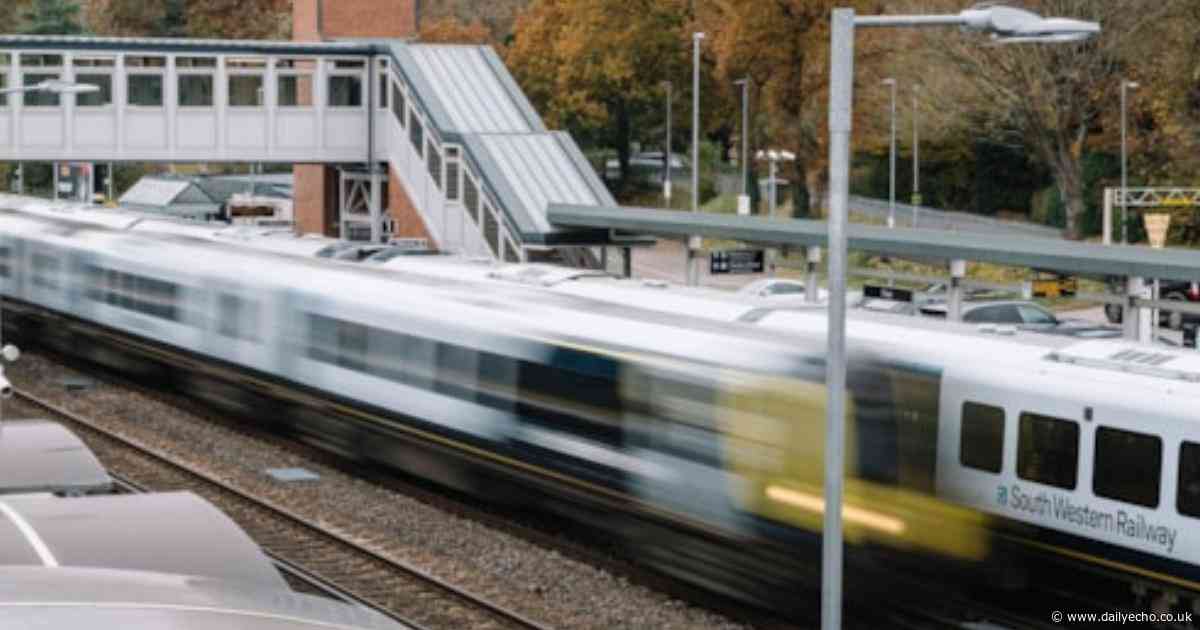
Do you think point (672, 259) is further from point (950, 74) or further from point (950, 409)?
point (950, 409)

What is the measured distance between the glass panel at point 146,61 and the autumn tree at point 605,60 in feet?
108

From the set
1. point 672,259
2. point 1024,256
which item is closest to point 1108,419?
point 1024,256

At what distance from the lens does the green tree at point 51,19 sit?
92.6 meters

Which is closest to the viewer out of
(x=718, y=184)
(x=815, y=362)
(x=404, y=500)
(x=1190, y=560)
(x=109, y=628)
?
(x=109, y=628)

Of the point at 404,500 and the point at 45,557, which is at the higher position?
the point at 45,557

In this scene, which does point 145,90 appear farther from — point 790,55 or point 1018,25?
point 1018,25

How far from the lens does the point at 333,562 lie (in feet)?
66.3

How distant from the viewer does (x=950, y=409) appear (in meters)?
15.7

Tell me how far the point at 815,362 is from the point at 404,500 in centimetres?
854

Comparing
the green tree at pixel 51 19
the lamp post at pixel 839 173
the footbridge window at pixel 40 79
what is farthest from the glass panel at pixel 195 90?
the green tree at pixel 51 19

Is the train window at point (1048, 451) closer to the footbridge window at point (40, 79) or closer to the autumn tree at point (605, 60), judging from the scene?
the footbridge window at point (40, 79)

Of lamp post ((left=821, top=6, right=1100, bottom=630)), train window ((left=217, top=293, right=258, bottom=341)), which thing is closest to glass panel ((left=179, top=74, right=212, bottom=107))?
train window ((left=217, top=293, right=258, bottom=341))

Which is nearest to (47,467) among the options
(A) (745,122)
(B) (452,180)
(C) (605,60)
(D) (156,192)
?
(B) (452,180)

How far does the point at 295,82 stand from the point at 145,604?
49.2m
